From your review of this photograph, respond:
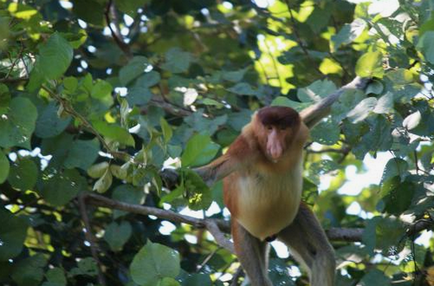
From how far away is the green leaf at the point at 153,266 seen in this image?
12.2ft

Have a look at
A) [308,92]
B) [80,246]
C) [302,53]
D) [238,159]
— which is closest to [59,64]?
[238,159]

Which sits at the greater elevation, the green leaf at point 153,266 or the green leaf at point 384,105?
the green leaf at point 384,105

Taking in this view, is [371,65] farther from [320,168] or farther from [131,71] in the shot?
[131,71]

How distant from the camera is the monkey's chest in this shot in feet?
15.2

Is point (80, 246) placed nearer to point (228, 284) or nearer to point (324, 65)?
point (228, 284)

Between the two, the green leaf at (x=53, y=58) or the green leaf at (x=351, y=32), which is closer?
the green leaf at (x=53, y=58)

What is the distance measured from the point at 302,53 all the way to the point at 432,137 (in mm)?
1940

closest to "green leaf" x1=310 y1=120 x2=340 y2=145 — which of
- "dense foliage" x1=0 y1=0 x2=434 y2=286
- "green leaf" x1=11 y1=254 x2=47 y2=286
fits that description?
"dense foliage" x1=0 y1=0 x2=434 y2=286

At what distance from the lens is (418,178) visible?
13.8ft

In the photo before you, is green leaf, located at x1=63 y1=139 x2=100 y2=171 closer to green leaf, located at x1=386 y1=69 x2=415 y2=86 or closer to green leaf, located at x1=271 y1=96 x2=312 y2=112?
green leaf, located at x1=271 y1=96 x2=312 y2=112

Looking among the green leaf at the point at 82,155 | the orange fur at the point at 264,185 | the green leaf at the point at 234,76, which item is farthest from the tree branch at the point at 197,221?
the green leaf at the point at 234,76

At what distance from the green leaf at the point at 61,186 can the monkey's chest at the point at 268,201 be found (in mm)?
871

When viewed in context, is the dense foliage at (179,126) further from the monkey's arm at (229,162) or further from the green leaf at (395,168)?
the monkey's arm at (229,162)

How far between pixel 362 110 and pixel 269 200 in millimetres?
1094
